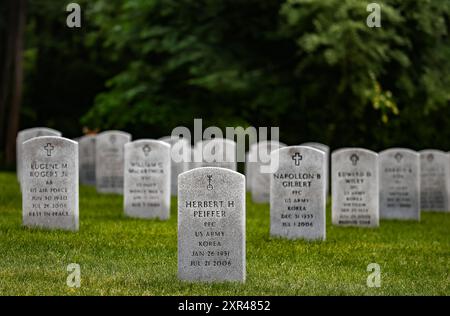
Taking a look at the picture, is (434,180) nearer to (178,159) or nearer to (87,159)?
(178,159)

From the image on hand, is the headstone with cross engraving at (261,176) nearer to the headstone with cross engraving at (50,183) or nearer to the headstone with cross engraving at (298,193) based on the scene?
the headstone with cross engraving at (298,193)

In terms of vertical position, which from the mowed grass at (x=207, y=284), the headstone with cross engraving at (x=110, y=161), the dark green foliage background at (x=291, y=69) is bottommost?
the mowed grass at (x=207, y=284)

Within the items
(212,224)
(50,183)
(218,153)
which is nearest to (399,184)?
(218,153)

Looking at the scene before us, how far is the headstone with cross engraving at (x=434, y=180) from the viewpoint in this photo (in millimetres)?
21266

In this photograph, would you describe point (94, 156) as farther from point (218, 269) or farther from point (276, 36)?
point (218, 269)

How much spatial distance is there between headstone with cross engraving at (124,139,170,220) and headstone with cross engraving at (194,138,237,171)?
4078mm

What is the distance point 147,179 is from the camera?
58.4ft

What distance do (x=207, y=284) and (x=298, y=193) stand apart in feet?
13.9

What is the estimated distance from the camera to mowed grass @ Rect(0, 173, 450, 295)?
1125cm

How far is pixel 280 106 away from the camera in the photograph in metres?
26.4

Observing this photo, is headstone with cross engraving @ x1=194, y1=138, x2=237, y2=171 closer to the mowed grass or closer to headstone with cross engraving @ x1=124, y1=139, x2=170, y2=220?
the mowed grass

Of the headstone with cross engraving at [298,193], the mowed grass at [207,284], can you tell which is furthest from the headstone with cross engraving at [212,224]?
the headstone with cross engraving at [298,193]

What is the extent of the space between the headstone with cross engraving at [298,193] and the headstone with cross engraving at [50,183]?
303cm

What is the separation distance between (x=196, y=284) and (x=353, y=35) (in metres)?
13.8
